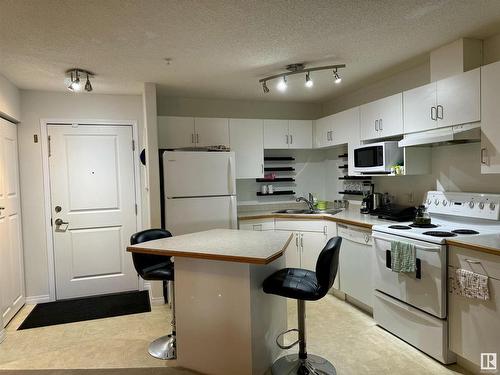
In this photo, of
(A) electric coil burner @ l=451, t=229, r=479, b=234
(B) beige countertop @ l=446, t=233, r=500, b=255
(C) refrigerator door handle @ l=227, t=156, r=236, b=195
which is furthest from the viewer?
(C) refrigerator door handle @ l=227, t=156, r=236, b=195

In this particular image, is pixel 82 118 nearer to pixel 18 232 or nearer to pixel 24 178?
pixel 24 178

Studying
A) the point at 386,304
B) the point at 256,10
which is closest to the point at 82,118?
the point at 256,10

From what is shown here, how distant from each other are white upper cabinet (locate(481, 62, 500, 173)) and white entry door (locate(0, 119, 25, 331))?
4128 millimetres

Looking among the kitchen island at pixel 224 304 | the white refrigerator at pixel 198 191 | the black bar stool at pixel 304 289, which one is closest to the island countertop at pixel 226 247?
the kitchen island at pixel 224 304

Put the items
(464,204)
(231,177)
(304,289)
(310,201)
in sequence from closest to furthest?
1. (304,289)
2. (464,204)
3. (231,177)
4. (310,201)

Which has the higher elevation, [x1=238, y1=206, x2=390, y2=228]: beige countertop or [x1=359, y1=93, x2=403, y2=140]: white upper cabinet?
[x1=359, y1=93, x2=403, y2=140]: white upper cabinet

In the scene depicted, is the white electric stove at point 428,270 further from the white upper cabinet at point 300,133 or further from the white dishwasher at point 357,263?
the white upper cabinet at point 300,133

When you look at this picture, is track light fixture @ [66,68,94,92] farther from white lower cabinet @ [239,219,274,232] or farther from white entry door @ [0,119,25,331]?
white lower cabinet @ [239,219,274,232]

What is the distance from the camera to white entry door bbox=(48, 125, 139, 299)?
12.7ft

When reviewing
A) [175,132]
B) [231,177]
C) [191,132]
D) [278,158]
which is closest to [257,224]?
[231,177]

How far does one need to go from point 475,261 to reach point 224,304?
164cm

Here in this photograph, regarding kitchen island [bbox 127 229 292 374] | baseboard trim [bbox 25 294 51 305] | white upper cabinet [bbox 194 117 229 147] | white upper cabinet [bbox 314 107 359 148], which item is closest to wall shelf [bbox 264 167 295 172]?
white upper cabinet [bbox 314 107 359 148]

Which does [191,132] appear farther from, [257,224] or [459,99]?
[459,99]

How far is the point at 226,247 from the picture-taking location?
223 cm
